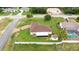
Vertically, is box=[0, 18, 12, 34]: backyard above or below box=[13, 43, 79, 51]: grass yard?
above

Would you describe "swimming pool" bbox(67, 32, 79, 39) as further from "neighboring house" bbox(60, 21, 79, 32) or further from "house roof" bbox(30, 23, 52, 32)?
"house roof" bbox(30, 23, 52, 32)

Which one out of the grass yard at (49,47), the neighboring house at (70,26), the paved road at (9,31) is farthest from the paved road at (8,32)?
the neighboring house at (70,26)

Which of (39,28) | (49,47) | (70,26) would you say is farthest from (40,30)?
(70,26)

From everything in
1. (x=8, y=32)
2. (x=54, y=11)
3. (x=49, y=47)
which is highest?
(x=54, y=11)

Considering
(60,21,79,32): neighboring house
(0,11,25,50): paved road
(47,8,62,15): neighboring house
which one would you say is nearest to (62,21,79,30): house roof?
(60,21,79,32): neighboring house

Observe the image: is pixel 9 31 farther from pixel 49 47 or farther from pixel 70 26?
pixel 70 26

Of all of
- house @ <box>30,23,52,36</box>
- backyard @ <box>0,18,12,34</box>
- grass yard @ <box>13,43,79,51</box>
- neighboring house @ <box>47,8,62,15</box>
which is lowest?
grass yard @ <box>13,43,79,51</box>

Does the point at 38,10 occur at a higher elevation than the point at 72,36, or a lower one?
higher
